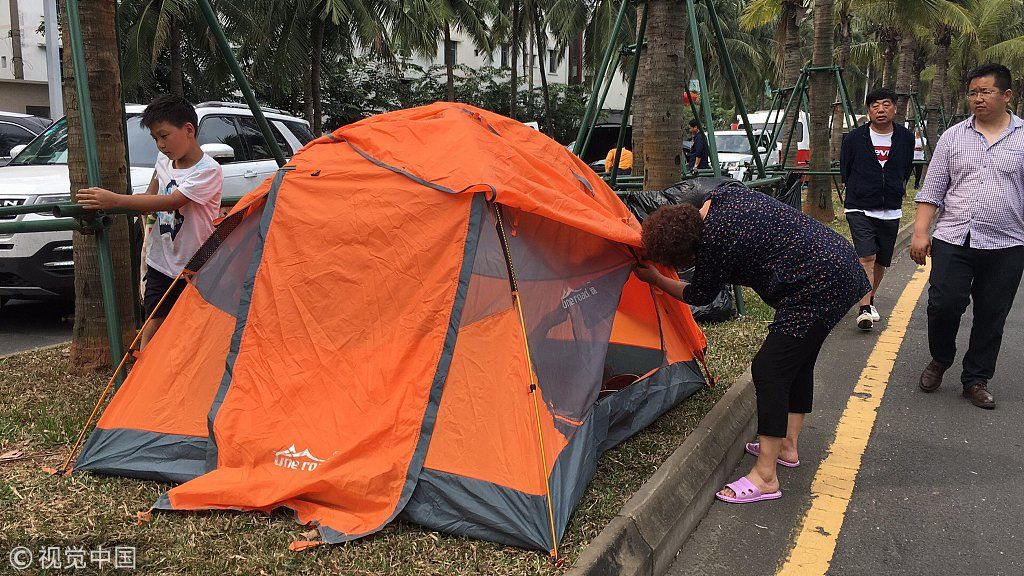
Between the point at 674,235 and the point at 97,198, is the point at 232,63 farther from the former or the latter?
the point at 674,235

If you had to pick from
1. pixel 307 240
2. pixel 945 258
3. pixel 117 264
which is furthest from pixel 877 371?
pixel 117 264

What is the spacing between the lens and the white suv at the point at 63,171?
6.09m

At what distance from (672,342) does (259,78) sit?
19337 millimetres

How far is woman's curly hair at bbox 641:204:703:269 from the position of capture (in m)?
3.29

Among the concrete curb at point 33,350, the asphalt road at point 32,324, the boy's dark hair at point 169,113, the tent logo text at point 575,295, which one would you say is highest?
the boy's dark hair at point 169,113

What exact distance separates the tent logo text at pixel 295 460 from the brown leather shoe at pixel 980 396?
3.94m

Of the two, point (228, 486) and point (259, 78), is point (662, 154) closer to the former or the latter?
point (228, 486)

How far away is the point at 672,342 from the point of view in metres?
4.50

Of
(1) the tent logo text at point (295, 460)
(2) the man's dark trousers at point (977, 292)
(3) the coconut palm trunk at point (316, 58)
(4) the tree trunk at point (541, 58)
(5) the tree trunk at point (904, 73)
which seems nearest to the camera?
(1) the tent logo text at point (295, 460)

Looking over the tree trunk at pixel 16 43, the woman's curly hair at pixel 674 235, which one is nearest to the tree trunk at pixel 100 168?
the woman's curly hair at pixel 674 235

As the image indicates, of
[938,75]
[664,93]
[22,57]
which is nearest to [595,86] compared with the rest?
[664,93]

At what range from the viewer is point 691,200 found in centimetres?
470

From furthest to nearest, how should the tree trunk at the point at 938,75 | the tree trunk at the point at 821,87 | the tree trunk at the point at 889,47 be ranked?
1. the tree trunk at the point at 938,75
2. the tree trunk at the point at 889,47
3. the tree trunk at the point at 821,87

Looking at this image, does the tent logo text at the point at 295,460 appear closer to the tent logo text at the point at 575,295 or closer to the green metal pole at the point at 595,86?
the tent logo text at the point at 575,295
